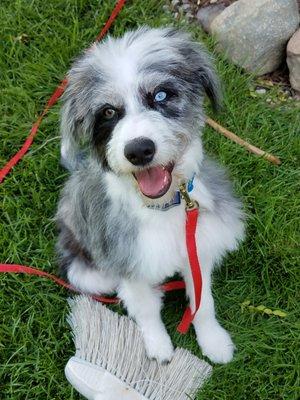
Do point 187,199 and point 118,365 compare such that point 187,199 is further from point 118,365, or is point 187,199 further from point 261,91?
point 261,91

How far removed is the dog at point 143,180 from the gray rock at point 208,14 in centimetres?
145

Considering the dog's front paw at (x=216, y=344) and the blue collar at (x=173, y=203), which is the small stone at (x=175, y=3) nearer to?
the blue collar at (x=173, y=203)

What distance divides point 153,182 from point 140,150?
0.22 meters

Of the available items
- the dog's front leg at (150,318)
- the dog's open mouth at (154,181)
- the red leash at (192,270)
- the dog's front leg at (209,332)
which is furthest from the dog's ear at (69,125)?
the dog's front leg at (209,332)

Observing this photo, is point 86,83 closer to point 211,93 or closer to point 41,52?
point 211,93

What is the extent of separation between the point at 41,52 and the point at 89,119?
1738mm

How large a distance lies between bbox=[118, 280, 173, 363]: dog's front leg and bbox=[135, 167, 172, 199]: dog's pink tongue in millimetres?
664

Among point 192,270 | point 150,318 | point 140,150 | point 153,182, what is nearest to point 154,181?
point 153,182

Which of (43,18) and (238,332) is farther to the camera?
(43,18)

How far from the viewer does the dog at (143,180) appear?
218cm

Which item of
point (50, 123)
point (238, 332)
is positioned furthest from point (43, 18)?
point (238, 332)

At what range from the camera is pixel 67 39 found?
387 centimetres

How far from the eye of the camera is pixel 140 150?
2.10 m

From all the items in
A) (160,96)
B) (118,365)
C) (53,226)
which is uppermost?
(160,96)
